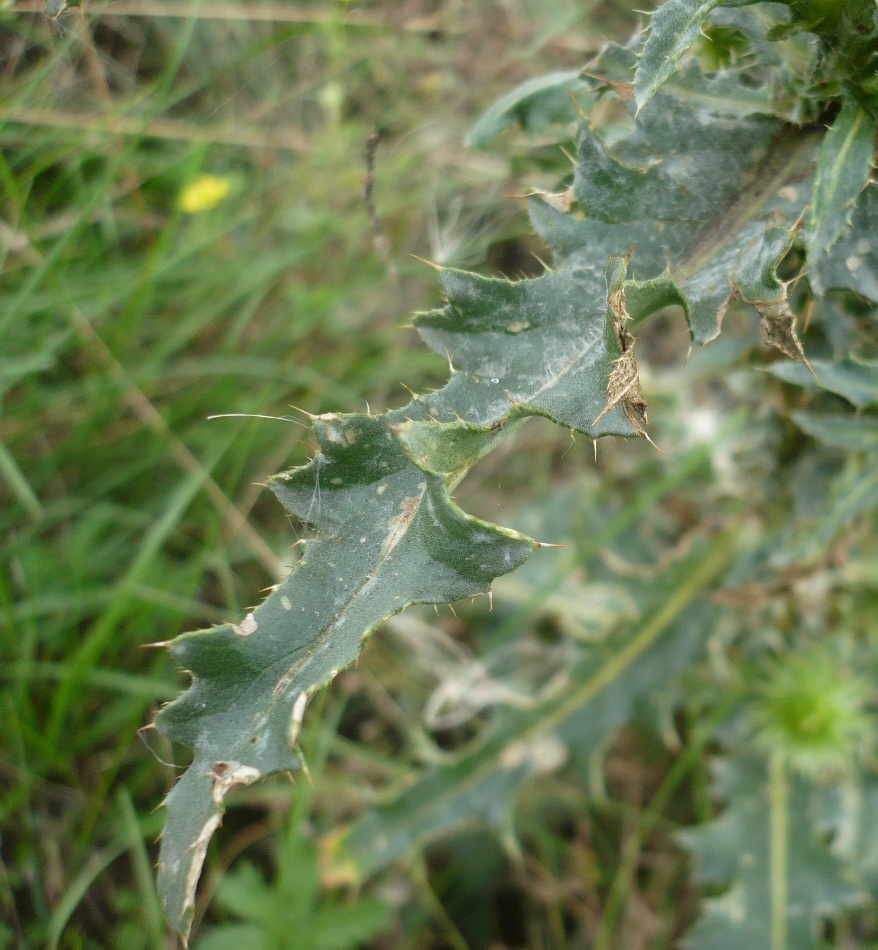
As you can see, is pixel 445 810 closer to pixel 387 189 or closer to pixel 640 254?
pixel 640 254

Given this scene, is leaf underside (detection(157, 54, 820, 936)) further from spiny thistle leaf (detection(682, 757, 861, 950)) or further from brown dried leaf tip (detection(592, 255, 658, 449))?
spiny thistle leaf (detection(682, 757, 861, 950))

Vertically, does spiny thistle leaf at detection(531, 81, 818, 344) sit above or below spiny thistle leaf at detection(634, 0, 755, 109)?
below

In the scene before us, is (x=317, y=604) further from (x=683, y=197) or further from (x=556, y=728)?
(x=556, y=728)

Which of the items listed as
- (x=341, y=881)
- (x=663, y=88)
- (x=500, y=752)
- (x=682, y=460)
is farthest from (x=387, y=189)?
(x=341, y=881)

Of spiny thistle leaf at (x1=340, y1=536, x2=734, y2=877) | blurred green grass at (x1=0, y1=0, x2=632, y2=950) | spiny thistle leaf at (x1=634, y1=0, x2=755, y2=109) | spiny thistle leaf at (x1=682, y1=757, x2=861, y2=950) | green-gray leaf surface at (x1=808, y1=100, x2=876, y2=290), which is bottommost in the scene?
spiny thistle leaf at (x1=682, y1=757, x2=861, y2=950)

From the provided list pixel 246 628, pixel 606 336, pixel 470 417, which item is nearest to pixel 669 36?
pixel 606 336

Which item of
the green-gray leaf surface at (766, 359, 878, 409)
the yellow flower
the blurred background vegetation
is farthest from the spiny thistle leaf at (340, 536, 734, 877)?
the yellow flower

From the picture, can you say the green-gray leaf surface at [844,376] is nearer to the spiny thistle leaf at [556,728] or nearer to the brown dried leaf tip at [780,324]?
the brown dried leaf tip at [780,324]
